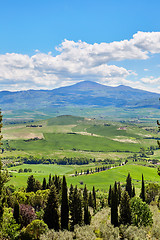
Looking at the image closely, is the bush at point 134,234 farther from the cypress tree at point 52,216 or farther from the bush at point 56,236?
the cypress tree at point 52,216

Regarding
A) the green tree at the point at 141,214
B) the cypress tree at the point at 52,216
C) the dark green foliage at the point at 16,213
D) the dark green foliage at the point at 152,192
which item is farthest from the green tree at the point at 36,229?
the dark green foliage at the point at 152,192

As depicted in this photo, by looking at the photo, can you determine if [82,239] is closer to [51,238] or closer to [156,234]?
[51,238]

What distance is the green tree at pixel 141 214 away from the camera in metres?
68.0

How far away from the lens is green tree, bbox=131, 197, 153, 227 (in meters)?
68.0

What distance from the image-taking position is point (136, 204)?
7312cm

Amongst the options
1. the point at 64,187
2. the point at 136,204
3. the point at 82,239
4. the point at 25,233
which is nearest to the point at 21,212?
the point at 25,233

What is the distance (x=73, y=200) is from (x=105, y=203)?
5051cm

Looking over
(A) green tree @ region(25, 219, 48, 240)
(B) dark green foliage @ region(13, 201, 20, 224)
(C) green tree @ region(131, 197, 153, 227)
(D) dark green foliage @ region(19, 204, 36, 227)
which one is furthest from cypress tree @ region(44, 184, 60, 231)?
(C) green tree @ region(131, 197, 153, 227)

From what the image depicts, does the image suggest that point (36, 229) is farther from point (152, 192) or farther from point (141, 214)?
point (152, 192)

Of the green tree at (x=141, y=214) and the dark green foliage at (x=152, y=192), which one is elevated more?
the green tree at (x=141, y=214)

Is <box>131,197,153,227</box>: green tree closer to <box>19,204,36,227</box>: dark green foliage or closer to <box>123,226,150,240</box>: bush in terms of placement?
<box>123,226,150,240</box>: bush

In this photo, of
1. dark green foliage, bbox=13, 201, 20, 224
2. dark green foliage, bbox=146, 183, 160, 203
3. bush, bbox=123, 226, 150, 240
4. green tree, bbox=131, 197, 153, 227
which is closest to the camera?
bush, bbox=123, 226, 150, 240

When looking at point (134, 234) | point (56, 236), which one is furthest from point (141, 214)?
point (56, 236)

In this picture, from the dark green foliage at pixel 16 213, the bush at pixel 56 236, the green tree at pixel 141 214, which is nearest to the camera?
the bush at pixel 56 236
